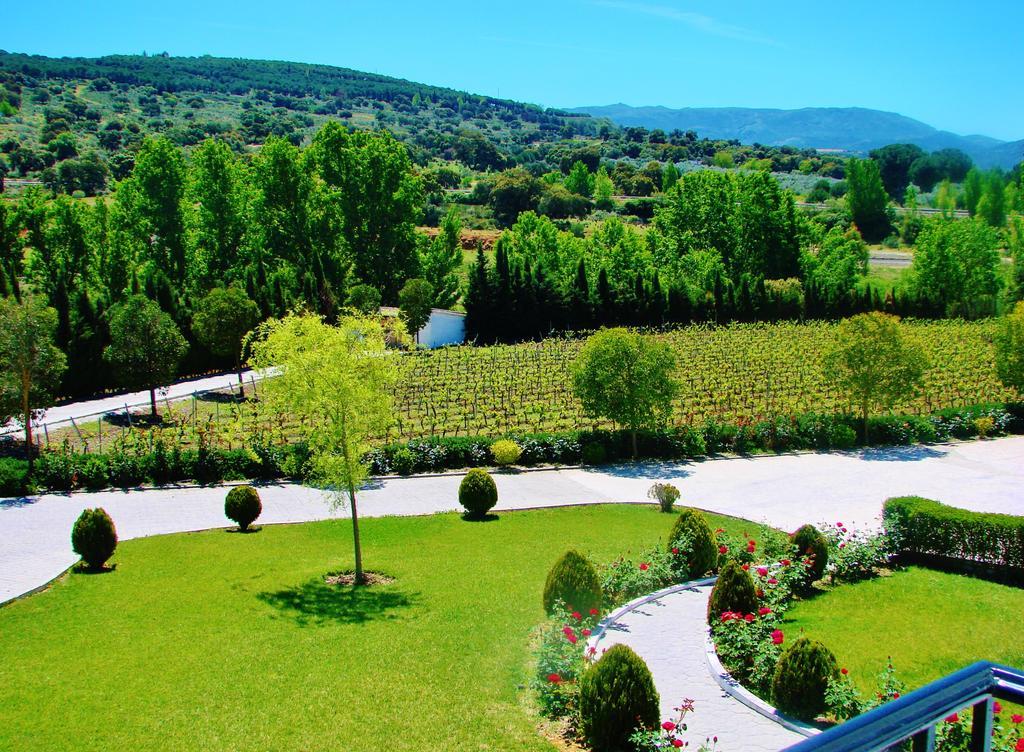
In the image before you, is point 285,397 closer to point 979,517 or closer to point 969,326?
point 979,517

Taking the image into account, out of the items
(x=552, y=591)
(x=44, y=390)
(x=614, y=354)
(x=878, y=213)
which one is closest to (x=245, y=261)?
(x=44, y=390)

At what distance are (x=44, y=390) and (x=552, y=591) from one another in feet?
57.8

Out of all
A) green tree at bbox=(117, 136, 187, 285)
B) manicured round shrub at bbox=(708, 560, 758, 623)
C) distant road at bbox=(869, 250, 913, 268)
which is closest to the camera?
manicured round shrub at bbox=(708, 560, 758, 623)

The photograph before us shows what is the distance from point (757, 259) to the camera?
66062mm

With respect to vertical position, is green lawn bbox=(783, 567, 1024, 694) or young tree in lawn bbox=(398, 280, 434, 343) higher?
young tree in lawn bbox=(398, 280, 434, 343)

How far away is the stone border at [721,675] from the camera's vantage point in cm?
1003

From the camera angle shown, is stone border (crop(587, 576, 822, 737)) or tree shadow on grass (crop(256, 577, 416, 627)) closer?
stone border (crop(587, 576, 822, 737))

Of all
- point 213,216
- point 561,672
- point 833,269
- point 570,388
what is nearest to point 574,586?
point 561,672

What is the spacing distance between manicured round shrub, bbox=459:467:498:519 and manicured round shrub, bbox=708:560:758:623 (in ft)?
27.9

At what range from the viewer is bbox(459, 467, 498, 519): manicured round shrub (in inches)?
809

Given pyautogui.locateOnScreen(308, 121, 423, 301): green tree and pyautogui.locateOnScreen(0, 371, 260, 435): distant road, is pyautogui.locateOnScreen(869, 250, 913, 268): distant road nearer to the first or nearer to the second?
pyautogui.locateOnScreen(308, 121, 423, 301): green tree

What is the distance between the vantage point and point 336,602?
14.8 meters

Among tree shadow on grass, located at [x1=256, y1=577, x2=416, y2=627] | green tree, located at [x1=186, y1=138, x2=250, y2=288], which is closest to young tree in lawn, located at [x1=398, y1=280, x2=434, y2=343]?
green tree, located at [x1=186, y1=138, x2=250, y2=288]

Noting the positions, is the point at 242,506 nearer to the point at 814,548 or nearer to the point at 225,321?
the point at 814,548
